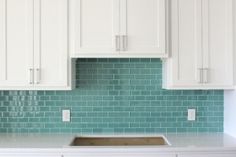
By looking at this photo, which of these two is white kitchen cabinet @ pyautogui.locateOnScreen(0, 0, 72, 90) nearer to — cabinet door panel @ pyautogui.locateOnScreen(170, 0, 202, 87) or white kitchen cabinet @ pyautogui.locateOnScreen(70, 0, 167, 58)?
white kitchen cabinet @ pyautogui.locateOnScreen(70, 0, 167, 58)

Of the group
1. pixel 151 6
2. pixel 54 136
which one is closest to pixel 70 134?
pixel 54 136

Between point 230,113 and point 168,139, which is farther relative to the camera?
point 230,113

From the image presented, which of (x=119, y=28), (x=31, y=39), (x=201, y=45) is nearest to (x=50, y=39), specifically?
(x=31, y=39)

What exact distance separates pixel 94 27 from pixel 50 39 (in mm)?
409

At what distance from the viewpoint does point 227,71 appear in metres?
3.07

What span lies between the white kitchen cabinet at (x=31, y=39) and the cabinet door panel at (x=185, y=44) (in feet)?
3.23

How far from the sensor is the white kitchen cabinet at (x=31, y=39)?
300cm

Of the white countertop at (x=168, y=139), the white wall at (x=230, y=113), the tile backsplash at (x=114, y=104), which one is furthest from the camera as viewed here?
the tile backsplash at (x=114, y=104)

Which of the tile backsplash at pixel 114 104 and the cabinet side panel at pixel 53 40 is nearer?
the cabinet side panel at pixel 53 40

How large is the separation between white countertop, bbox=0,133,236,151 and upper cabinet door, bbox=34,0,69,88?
50cm

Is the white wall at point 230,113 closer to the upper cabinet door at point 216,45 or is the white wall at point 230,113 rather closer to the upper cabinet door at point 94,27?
the upper cabinet door at point 216,45

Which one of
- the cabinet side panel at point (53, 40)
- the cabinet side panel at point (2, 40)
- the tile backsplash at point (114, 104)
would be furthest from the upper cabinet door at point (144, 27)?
the cabinet side panel at point (2, 40)

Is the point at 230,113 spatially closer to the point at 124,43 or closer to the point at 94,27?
the point at 124,43

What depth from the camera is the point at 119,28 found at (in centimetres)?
300
